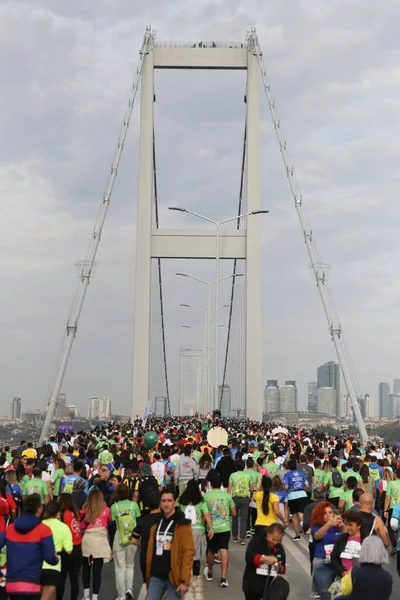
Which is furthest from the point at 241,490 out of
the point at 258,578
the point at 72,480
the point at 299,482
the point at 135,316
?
the point at 135,316

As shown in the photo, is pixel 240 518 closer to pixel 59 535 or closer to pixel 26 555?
pixel 59 535

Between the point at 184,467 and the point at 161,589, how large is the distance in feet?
21.4

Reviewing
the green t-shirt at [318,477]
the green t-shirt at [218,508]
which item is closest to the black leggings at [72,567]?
the green t-shirt at [218,508]

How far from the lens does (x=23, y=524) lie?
6.48 meters

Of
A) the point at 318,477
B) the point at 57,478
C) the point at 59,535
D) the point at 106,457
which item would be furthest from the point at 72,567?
the point at 106,457

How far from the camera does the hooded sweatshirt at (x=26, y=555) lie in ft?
21.1

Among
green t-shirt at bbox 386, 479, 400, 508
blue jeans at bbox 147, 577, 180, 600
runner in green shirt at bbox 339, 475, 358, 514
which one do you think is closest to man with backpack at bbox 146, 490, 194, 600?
blue jeans at bbox 147, 577, 180, 600

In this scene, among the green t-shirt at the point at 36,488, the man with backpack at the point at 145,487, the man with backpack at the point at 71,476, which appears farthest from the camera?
the man with backpack at the point at 71,476

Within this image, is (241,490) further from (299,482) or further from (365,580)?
(365,580)

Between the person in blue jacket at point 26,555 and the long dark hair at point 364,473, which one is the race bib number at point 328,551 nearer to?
the person in blue jacket at point 26,555

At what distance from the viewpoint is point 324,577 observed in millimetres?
7590

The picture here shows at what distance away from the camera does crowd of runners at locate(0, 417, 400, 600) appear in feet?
21.2

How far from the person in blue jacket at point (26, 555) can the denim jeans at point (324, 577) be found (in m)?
2.26

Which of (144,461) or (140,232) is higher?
(140,232)
